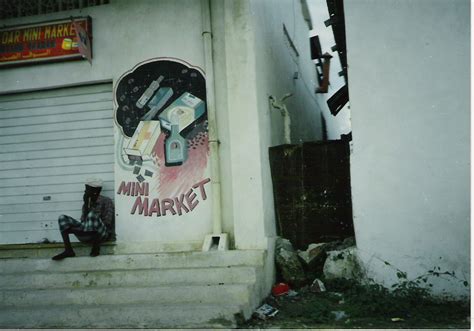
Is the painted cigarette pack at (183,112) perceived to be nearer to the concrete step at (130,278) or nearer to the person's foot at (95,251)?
the person's foot at (95,251)

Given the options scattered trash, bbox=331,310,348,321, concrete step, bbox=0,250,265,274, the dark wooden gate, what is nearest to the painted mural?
concrete step, bbox=0,250,265,274

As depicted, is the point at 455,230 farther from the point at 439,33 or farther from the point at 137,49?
the point at 137,49

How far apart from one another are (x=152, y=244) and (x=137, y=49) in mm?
3055

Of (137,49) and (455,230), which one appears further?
(137,49)

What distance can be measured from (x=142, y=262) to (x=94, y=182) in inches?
65.0

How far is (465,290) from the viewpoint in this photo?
18.4 feet

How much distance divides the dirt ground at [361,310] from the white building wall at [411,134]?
0.36 m

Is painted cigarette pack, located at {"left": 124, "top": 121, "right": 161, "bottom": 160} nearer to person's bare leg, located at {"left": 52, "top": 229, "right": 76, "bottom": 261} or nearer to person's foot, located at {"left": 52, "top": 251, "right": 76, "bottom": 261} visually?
person's bare leg, located at {"left": 52, "top": 229, "right": 76, "bottom": 261}

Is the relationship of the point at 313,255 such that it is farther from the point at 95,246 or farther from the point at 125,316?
the point at 95,246

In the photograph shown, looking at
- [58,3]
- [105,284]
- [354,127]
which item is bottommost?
[105,284]

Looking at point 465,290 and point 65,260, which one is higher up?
point 65,260

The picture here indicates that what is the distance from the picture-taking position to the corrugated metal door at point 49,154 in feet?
23.8

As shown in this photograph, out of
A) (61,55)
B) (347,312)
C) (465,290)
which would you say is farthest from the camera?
(61,55)

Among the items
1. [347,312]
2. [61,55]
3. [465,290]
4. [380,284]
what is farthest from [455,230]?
[61,55]
